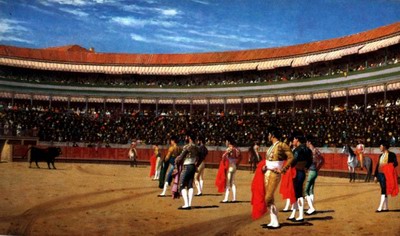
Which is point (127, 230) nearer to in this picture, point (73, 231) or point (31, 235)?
point (73, 231)

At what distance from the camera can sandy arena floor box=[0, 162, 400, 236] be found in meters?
8.09

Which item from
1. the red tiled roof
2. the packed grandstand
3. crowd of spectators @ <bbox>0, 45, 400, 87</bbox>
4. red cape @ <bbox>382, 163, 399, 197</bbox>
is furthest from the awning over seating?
red cape @ <bbox>382, 163, 399, 197</bbox>

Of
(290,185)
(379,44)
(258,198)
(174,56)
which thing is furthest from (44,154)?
(174,56)

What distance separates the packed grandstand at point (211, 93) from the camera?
83.6 feet

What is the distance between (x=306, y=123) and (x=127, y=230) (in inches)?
709

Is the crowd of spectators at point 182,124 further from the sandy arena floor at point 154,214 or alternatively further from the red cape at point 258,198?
the red cape at point 258,198

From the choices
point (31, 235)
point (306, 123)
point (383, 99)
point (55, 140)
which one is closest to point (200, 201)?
point (31, 235)

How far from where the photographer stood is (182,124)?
99.9ft

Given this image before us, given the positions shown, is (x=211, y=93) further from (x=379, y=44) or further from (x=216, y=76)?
(x=379, y=44)

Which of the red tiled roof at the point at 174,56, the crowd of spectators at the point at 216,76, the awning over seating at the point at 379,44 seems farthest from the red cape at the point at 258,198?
the red tiled roof at the point at 174,56

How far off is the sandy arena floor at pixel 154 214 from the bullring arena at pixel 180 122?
3 centimetres

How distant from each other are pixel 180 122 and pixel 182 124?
1.23ft

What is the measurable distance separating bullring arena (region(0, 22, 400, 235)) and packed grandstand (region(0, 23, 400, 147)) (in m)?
0.08

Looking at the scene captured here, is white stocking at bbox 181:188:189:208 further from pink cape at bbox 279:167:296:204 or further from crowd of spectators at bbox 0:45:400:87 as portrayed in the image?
crowd of spectators at bbox 0:45:400:87
